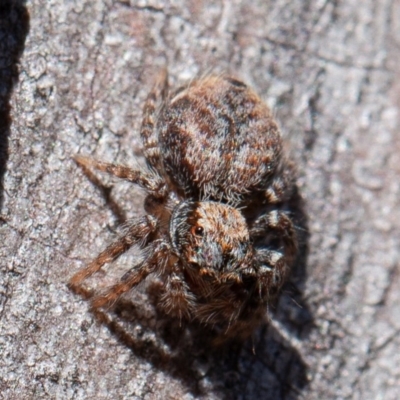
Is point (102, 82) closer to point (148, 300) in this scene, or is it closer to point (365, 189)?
point (148, 300)

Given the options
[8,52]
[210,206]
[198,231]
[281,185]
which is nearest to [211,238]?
[198,231]

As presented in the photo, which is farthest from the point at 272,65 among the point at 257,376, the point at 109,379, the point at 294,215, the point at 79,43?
the point at 109,379

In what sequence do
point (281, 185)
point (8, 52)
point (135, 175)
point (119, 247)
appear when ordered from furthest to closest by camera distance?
point (281, 185), point (135, 175), point (119, 247), point (8, 52)

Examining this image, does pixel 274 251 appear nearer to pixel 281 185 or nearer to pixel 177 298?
pixel 281 185

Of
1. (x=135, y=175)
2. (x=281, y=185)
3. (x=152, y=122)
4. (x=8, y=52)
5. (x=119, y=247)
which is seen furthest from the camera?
(x=281, y=185)

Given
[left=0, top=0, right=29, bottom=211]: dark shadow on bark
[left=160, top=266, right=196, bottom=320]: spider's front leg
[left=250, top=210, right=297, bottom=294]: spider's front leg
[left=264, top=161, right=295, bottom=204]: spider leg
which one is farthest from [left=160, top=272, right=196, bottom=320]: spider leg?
[left=0, top=0, right=29, bottom=211]: dark shadow on bark

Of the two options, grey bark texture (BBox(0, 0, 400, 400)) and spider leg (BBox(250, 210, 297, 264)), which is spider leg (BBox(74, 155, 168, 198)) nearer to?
grey bark texture (BBox(0, 0, 400, 400))
